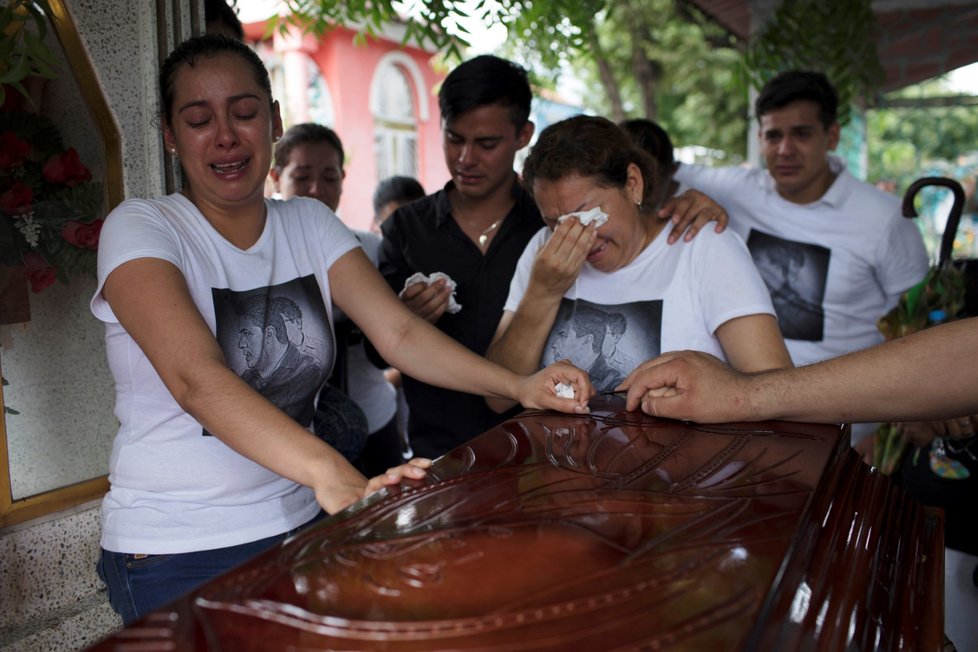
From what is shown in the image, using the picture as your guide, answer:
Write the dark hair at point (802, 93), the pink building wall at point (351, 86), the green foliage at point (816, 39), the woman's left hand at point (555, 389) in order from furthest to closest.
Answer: the pink building wall at point (351, 86) → the green foliage at point (816, 39) → the dark hair at point (802, 93) → the woman's left hand at point (555, 389)

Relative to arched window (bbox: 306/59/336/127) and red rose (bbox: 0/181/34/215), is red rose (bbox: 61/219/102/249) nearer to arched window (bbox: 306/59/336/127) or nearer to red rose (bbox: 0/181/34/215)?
red rose (bbox: 0/181/34/215)

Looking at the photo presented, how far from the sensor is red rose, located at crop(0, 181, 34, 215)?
6.31ft

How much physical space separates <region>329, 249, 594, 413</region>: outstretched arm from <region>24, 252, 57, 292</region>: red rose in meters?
0.70

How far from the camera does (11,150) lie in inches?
76.3

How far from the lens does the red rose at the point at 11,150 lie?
192cm

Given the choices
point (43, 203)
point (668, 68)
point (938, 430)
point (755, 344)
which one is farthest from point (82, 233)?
→ point (668, 68)

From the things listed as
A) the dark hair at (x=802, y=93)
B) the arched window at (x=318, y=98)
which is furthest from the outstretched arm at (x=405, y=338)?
the arched window at (x=318, y=98)

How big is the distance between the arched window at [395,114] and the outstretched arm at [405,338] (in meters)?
11.7

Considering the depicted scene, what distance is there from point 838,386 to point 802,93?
2248 millimetres

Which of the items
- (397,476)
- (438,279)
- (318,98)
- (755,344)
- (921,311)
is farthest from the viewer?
(318,98)

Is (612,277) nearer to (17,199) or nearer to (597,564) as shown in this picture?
(597,564)

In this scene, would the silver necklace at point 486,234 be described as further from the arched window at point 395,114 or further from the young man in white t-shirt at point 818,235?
the arched window at point 395,114

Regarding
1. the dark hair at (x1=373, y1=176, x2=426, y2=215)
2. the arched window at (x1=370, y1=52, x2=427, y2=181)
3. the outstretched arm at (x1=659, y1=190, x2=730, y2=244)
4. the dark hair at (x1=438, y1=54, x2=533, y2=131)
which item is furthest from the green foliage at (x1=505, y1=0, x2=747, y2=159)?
the arched window at (x1=370, y1=52, x2=427, y2=181)

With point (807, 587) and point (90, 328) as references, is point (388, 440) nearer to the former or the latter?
point (90, 328)
